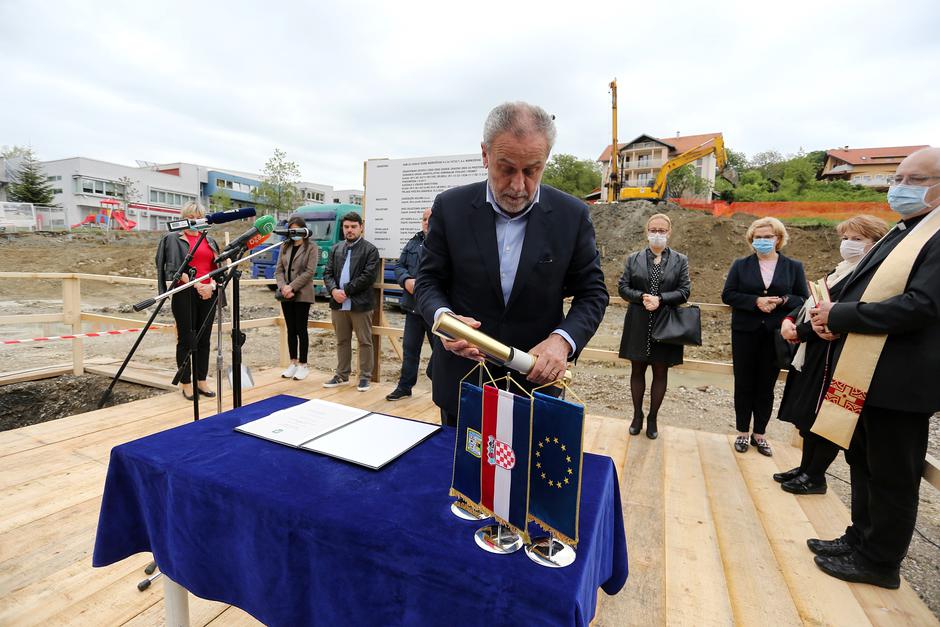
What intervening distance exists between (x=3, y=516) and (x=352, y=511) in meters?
2.35

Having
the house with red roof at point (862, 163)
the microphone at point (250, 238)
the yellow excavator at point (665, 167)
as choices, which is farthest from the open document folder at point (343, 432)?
the house with red roof at point (862, 163)

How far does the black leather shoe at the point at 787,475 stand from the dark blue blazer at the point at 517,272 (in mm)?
2245

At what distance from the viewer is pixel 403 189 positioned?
167 inches

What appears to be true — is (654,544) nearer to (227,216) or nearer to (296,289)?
(227,216)

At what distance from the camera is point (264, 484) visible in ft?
3.40

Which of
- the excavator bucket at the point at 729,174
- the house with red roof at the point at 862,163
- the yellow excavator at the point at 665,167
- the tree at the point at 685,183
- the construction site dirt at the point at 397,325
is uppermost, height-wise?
the house with red roof at the point at 862,163

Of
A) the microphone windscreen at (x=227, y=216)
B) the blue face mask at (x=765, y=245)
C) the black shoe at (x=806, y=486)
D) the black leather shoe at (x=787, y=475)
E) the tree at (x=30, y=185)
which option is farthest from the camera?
the tree at (x=30, y=185)

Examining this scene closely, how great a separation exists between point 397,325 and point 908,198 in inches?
362

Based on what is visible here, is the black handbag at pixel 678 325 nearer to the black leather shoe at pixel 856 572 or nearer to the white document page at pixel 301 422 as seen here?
the black leather shoe at pixel 856 572

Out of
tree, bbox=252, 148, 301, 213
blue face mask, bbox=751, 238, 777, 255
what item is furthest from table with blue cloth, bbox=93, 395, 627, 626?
tree, bbox=252, 148, 301, 213

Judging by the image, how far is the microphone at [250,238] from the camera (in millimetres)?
2061

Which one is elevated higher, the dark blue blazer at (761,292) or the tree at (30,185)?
the tree at (30,185)

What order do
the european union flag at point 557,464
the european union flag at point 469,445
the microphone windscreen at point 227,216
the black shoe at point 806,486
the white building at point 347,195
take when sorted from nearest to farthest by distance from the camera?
the european union flag at point 557,464 < the european union flag at point 469,445 < the microphone windscreen at point 227,216 < the black shoe at point 806,486 < the white building at point 347,195

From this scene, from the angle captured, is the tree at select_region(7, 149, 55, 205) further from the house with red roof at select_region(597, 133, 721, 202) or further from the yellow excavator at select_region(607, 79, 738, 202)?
the house with red roof at select_region(597, 133, 721, 202)
